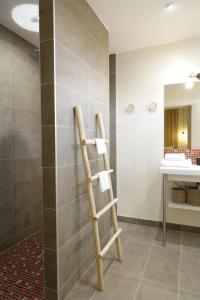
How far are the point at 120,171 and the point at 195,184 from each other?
100 centimetres

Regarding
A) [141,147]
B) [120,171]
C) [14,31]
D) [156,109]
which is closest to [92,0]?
[14,31]

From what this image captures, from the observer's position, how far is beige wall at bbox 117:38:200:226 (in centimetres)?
257

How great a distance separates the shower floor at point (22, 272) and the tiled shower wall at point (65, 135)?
0.79ft

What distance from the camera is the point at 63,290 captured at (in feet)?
4.91

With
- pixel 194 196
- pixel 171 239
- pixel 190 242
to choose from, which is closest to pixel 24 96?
pixel 194 196

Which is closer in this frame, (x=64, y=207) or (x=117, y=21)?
(x=64, y=207)

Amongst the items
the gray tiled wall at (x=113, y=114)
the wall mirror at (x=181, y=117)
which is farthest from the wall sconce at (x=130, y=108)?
the wall mirror at (x=181, y=117)

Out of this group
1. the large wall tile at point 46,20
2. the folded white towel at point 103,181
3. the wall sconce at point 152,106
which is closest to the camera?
the large wall tile at point 46,20

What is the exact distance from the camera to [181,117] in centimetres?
Answer: 259

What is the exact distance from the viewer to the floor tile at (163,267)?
1.73 meters

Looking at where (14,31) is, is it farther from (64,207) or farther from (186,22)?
(64,207)

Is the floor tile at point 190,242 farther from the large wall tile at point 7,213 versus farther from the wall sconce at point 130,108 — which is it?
the large wall tile at point 7,213

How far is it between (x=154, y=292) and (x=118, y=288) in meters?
0.28

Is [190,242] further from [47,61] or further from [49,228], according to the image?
[47,61]
